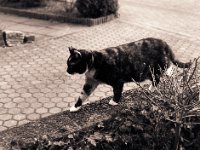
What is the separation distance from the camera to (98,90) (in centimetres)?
700

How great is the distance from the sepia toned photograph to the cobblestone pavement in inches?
0.7

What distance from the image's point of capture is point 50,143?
4875 mm

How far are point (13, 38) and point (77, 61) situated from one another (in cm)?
466

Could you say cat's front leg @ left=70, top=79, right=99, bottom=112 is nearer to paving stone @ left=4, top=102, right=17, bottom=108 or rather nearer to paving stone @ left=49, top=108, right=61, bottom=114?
paving stone @ left=49, top=108, right=61, bottom=114

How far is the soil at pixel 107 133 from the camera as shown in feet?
16.0

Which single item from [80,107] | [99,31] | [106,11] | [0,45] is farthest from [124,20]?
[80,107]

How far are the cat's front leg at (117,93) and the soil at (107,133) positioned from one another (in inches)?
15.9

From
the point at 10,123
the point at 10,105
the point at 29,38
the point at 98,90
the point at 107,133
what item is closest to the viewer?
the point at 107,133

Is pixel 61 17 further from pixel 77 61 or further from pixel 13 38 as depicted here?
pixel 77 61

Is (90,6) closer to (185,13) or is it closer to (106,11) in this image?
(106,11)

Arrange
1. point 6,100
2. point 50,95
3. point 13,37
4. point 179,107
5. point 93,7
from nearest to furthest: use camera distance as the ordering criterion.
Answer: point 179,107 → point 6,100 → point 50,95 → point 13,37 → point 93,7

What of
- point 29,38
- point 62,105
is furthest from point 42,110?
point 29,38

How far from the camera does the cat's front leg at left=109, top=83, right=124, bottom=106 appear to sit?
5.85m

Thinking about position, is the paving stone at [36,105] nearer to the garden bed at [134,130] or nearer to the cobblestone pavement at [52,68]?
the cobblestone pavement at [52,68]
